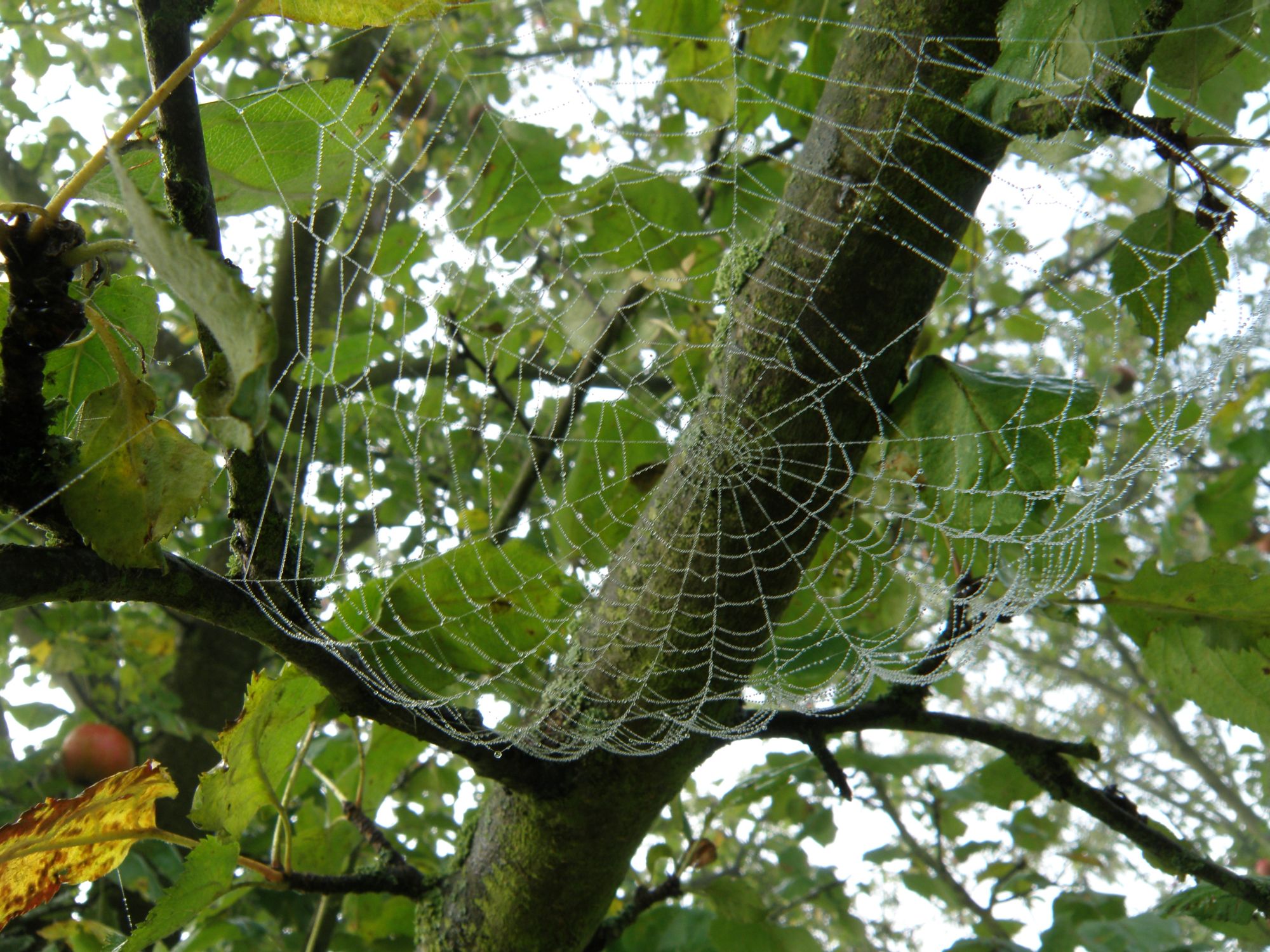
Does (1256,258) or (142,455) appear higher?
(1256,258)

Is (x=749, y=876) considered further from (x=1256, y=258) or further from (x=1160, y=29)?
(x=1160, y=29)

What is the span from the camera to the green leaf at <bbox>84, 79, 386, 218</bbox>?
0.66m

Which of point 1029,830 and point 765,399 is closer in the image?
point 765,399

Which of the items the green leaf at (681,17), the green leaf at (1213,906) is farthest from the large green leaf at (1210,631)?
the green leaf at (681,17)

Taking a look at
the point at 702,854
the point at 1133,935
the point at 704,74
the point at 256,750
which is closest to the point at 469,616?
the point at 256,750

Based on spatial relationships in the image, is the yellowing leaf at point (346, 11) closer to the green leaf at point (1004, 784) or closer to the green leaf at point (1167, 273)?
the green leaf at point (1167, 273)

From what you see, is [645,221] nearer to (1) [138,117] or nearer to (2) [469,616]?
(2) [469,616]

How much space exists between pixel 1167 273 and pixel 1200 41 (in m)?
0.25

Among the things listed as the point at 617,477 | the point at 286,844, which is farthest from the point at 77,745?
the point at 617,477

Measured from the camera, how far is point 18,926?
4.54 feet

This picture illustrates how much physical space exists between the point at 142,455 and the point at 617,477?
0.72 m

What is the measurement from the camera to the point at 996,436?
0.81m

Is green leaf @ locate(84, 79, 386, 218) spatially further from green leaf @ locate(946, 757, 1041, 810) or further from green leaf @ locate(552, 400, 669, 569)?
green leaf @ locate(946, 757, 1041, 810)

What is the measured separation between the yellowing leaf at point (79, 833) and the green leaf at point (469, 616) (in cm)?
21
